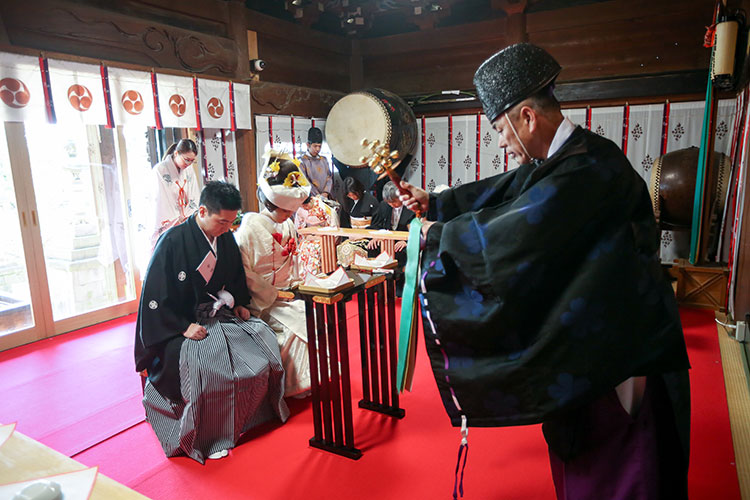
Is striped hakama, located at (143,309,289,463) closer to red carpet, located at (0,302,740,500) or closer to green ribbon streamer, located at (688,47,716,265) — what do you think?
red carpet, located at (0,302,740,500)

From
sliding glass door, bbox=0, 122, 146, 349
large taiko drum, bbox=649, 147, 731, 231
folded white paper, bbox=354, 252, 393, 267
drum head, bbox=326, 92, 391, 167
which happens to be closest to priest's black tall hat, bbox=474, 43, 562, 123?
folded white paper, bbox=354, 252, 393, 267

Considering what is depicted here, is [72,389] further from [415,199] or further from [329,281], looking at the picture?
[415,199]

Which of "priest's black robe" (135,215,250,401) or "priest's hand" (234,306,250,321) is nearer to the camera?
"priest's black robe" (135,215,250,401)

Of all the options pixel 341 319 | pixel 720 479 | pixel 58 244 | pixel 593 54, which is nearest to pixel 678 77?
pixel 593 54

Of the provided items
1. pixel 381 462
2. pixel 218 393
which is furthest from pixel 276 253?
pixel 381 462

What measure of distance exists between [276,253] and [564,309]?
7.49 feet

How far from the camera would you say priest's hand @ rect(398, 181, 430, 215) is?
1724 millimetres

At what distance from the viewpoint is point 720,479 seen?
7.68 feet

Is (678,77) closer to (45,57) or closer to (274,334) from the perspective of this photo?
(274,334)

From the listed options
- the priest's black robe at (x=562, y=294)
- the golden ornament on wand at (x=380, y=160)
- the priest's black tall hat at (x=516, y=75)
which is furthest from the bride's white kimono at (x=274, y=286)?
the priest's black tall hat at (x=516, y=75)

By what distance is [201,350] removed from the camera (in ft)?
8.83

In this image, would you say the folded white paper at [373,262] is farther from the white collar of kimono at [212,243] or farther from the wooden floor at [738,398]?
the wooden floor at [738,398]

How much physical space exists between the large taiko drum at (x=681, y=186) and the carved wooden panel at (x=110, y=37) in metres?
4.93

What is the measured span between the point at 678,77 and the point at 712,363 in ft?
12.4
